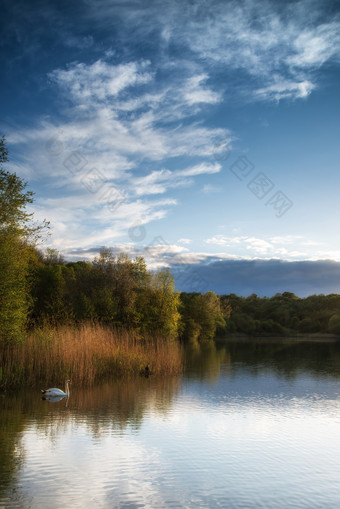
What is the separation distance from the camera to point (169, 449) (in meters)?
9.71

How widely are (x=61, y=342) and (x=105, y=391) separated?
292 cm

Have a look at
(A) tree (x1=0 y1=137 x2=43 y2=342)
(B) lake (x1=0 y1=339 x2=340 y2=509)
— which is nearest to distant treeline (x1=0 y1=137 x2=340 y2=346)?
(A) tree (x1=0 y1=137 x2=43 y2=342)

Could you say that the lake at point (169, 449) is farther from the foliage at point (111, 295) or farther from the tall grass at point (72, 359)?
the foliage at point (111, 295)

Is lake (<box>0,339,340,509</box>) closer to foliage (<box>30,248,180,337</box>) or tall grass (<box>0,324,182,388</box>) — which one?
tall grass (<box>0,324,182,388</box>)

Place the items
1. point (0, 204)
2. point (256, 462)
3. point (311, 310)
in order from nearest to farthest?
point (256, 462)
point (0, 204)
point (311, 310)

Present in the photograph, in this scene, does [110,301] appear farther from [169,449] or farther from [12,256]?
[169,449]

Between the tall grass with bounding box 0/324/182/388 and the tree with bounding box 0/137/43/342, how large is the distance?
0.99 metres

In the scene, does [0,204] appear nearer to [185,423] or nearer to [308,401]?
[185,423]

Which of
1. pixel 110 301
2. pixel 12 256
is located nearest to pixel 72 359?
pixel 12 256

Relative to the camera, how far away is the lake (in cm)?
698

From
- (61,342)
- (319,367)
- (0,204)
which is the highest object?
(0,204)

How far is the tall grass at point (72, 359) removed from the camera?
54.6ft

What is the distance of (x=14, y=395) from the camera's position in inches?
607

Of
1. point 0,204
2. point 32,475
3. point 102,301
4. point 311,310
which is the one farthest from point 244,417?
point 311,310
